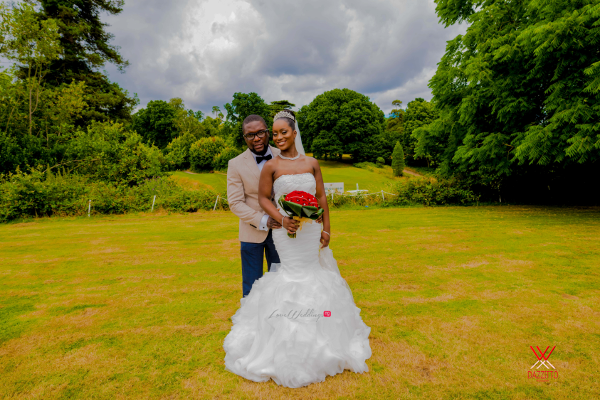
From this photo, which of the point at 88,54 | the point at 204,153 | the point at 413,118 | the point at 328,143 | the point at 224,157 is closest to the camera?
the point at 88,54

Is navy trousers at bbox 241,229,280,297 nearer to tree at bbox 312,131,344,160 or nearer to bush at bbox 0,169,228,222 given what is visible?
bush at bbox 0,169,228,222

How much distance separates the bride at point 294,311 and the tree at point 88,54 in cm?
2985

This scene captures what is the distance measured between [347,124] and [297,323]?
50935 mm

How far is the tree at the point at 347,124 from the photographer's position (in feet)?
168

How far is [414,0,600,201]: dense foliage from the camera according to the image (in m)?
10.0

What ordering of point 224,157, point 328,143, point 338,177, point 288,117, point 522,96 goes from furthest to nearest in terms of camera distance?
point 328,143, point 224,157, point 338,177, point 522,96, point 288,117

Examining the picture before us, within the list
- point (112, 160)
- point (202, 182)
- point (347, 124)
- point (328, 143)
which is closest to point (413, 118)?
point (347, 124)

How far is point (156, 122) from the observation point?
184ft

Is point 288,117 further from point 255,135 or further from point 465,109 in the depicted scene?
point 465,109

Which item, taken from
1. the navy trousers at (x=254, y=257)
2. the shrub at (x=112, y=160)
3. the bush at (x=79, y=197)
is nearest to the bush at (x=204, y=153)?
the shrub at (x=112, y=160)

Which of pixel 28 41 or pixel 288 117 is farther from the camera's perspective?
pixel 28 41

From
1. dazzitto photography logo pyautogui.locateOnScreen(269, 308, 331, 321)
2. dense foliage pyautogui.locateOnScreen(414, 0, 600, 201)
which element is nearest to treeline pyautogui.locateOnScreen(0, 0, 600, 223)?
dense foliage pyautogui.locateOnScreen(414, 0, 600, 201)

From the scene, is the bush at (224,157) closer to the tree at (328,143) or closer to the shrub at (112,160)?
the tree at (328,143)

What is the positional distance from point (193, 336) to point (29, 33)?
73.7ft
